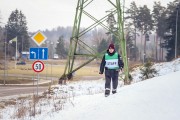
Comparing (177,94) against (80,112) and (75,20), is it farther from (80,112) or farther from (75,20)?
(75,20)

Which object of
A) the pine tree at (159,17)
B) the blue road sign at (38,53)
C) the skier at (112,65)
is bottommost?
the skier at (112,65)

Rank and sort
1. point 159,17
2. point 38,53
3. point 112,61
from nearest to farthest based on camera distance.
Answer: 1. point 112,61
2. point 38,53
3. point 159,17

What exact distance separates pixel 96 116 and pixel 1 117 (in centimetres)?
617

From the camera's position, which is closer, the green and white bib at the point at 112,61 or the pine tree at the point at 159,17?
the green and white bib at the point at 112,61

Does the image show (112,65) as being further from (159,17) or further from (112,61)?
(159,17)

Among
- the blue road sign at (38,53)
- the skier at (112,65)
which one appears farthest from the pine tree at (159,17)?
the skier at (112,65)

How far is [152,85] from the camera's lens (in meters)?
10.5

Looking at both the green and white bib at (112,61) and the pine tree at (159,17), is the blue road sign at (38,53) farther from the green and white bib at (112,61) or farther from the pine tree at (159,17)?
the pine tree at (159,17)

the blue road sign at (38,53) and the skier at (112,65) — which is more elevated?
the blue road sign at (38,53)

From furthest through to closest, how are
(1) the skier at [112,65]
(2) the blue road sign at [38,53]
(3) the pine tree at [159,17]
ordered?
(3) the pine tree at [159,17]
(2) the blue road sign at [38,53]
(1) the skier at [112,65]

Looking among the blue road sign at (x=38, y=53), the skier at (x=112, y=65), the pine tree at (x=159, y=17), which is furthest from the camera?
the pine tree at (x=159, y=17)

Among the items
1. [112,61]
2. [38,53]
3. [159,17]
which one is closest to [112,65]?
[112,61]

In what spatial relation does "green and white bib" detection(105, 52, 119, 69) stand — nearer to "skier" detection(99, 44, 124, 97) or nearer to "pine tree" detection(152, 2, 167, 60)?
"skier" detection(99, 44, 124, 97)

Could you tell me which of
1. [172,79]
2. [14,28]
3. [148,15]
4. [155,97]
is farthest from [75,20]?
[14,28]
